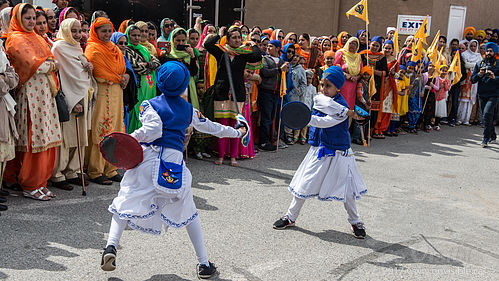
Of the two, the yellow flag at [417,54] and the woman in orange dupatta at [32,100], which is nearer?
the woman in orange dupatta at [32,100]

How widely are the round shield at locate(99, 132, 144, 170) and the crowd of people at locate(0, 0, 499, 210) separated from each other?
2.07m

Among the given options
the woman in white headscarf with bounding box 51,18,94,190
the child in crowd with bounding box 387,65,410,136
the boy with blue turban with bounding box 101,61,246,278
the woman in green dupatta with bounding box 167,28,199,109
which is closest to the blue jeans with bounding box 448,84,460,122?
the child in crowd with bounding box 387,65,410,136

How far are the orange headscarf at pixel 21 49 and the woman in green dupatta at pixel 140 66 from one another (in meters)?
1.44

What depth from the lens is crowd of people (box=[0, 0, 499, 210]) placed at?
5.61m

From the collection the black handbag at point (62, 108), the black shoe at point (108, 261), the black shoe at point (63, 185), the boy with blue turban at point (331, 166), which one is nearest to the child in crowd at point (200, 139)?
the black shoe at point (63, 185)

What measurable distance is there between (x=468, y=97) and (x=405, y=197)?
800cm

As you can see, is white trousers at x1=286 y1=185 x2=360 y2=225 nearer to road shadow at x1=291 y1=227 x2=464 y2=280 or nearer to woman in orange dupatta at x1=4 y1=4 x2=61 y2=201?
road shadow at x1=291 y1=227 x2=464 y2=280

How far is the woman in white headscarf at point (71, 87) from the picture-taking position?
5953 millimetres

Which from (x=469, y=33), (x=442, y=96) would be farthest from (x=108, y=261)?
(x=469, y=33)

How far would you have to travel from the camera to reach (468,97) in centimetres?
1346

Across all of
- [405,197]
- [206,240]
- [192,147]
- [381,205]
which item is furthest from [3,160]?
[405,197]

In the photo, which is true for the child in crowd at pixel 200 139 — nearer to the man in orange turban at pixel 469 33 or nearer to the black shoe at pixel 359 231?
the black shoe at pixel 359 231

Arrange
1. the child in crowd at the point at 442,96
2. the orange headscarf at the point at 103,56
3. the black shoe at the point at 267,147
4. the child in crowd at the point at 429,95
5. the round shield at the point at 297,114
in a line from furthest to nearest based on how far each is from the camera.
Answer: the child in crowd at the point at 442,96 → the child in crowd at the point at 429,95 → the black shoe at the point at 267,147 → the orange headscarf at the point at 103,56 → the round shield at the point at 297,114

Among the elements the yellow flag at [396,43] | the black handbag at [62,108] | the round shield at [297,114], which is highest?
the yellow flag at [396,43]
